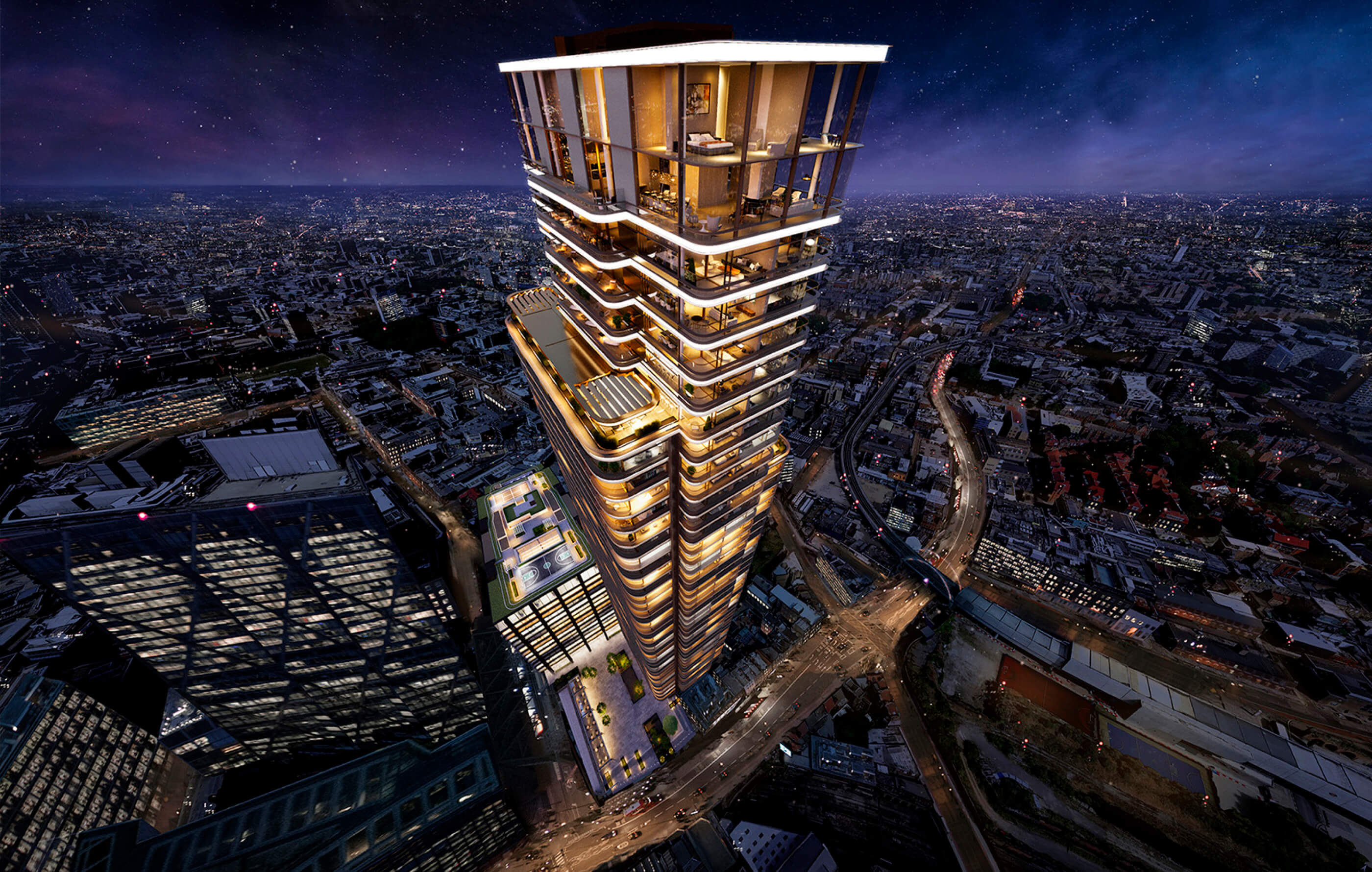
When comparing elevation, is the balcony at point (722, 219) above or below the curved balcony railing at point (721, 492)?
above

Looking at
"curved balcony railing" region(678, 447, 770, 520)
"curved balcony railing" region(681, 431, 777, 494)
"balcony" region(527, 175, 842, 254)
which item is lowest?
"curved balcony railing" region(678, 447, 770, 520)

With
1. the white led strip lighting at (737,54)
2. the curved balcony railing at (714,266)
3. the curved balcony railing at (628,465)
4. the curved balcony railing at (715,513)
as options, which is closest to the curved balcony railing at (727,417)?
the curved balcony railing at (628,465)

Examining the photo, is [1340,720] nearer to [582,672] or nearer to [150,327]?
[582,672]

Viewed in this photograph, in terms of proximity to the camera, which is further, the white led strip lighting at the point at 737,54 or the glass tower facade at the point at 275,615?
the glass tower facade at the point at 275,615

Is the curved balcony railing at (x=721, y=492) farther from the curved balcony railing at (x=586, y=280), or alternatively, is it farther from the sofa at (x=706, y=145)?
the sofa at (x=706, y=145)

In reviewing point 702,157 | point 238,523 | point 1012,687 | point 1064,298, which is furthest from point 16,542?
point 1064,298

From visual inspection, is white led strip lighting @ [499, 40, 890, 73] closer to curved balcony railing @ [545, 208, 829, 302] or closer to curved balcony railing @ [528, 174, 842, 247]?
curved balcony railing @ [528, 174, 842, 247]

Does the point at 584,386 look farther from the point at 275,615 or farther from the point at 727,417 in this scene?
the point at 275,615

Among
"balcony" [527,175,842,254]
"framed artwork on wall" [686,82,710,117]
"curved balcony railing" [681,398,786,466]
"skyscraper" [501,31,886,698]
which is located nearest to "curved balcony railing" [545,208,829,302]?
"skyscraper" [501,31,886,698]
